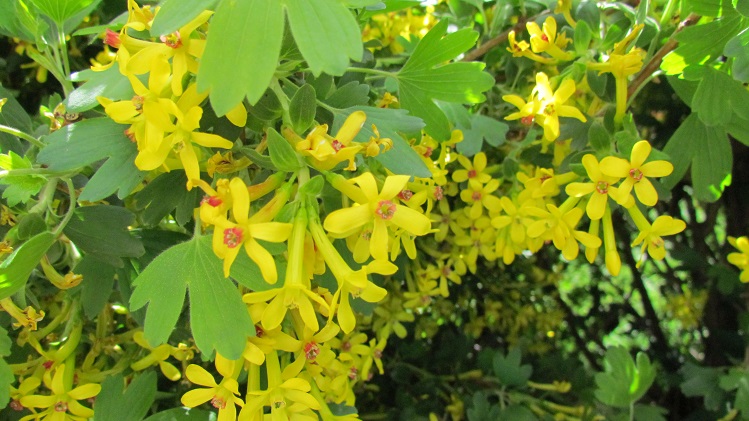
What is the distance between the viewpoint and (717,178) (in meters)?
1.09

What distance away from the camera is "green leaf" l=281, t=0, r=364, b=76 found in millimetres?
626

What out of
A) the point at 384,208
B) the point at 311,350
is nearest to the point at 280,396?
the point at 311,350

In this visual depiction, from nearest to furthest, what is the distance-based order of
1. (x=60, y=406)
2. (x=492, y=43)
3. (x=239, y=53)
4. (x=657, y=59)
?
(x=239, y=53) < (x=60, y=406) < (x=657, y=59) < (x=492, y=43)

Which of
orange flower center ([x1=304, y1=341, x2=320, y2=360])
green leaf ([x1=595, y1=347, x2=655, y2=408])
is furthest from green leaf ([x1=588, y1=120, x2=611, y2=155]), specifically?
green leaf ([x1=595, y1=347, x2=655, y2=408])

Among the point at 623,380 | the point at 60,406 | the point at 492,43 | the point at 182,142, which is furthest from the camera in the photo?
the point at 623,380

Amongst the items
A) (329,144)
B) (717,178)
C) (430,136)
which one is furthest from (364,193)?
(717,178)

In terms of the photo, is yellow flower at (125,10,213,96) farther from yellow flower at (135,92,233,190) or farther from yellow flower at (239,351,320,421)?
yellow flower at (239,351,320,421)

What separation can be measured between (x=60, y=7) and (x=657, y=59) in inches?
37.1

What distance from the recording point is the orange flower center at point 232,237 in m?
0.63

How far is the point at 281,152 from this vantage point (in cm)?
66

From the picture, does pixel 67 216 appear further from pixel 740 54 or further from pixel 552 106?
pixel 740 54

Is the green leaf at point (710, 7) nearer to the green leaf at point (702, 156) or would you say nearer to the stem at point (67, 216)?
the green leaf at point (702, 156)

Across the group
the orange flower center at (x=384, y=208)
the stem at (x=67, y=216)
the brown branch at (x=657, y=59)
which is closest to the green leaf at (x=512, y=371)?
the brown branch at (x=657, y=59)

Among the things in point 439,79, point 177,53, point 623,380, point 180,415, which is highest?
point 177,53
